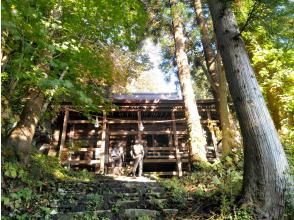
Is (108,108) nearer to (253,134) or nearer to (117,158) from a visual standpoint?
(253,134)

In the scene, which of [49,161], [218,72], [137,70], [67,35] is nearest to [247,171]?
[67,35]

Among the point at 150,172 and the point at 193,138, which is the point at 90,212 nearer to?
the point at 193,138

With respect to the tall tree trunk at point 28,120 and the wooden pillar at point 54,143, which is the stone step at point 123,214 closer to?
the tall tree trunk at point 28,120

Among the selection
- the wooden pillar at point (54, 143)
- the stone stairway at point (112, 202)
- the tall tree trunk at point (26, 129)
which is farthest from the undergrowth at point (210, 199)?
the wooden pillar at point (54, 143)

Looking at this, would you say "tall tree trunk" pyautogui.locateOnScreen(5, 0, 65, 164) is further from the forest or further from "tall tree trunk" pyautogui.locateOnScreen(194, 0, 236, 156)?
"tall tree trunk" pyautogui.locateOnScreen(194, 0, 236, 156)

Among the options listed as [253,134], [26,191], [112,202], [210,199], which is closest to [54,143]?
[26,191]

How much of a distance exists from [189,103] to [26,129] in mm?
5810

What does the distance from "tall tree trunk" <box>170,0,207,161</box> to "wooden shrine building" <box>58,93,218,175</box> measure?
282 cm

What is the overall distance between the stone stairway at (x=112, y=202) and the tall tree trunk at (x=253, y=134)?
71.3 inches

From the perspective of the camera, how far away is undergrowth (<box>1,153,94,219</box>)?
6008 mm

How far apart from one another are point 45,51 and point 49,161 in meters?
5.04

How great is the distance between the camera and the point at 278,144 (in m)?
5.21

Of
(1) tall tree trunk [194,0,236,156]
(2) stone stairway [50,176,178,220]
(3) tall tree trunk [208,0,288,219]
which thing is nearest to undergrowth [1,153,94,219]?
(2) stone stairway [50,176,178,220]

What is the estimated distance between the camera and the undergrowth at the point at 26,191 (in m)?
6.01
